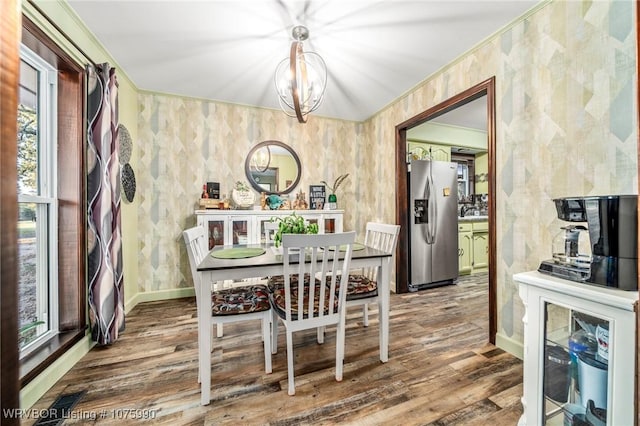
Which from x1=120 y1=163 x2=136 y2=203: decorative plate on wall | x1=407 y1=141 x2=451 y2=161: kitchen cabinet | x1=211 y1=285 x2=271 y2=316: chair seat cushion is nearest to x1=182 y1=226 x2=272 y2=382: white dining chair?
x1=211 y1=285 x2=271 y2=316: chair seat cushion

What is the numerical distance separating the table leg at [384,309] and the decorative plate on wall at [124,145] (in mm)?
2782

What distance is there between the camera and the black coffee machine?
995 mm

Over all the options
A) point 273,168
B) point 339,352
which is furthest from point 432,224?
point 339,352

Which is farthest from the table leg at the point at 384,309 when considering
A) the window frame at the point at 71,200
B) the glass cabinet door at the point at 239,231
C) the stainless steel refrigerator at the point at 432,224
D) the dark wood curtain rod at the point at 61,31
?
the dark wood curtain rod at the point at 61,31

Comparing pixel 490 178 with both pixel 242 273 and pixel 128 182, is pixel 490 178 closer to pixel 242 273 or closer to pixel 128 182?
pixel 242 273

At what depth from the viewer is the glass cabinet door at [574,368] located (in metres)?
1.00

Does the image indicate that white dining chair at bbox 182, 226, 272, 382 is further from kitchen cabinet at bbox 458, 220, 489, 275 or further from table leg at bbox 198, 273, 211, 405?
kitchen cabinet at bbox 458, 220, 489, 275

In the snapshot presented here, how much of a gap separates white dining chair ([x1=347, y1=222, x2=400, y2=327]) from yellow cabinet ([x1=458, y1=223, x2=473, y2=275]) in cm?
224

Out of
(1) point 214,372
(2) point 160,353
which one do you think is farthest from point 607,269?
(2) point 160,353

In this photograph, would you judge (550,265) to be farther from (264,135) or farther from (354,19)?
(264,135)

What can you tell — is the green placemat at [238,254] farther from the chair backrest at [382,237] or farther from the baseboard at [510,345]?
the baseboard at [510,345]

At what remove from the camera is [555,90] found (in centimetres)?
166

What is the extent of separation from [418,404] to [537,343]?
0.71 m

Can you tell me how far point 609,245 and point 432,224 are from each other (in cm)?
251
